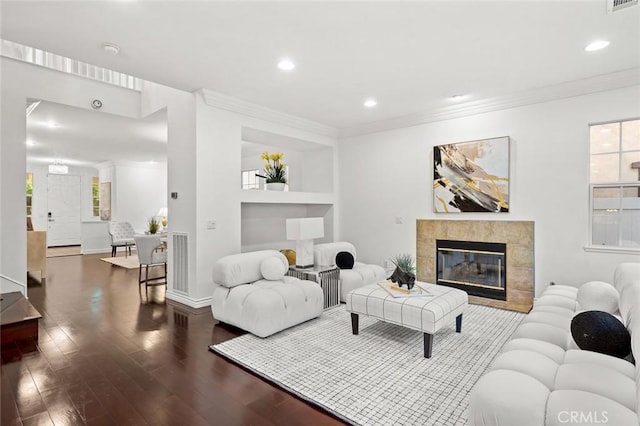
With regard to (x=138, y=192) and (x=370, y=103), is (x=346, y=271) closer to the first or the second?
(x=370, y=103)

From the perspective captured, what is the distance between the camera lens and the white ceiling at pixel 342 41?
246 centimetres

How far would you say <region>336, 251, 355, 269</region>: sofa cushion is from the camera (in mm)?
4547

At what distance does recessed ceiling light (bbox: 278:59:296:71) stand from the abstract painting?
8.52 ft

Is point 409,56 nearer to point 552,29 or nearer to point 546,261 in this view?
point 552,29

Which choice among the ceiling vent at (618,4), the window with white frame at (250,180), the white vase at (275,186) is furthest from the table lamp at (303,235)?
the window with white frame at (250,180)

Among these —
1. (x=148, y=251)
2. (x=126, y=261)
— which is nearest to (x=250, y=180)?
(x=148, y=251)

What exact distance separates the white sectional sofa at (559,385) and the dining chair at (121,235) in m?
9.23

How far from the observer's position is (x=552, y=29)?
2.73 m

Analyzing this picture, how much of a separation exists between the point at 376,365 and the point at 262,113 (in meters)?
3.73

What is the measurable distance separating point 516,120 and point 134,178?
10.4m

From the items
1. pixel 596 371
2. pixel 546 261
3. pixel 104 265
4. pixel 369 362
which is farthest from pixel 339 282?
pixel 104 265

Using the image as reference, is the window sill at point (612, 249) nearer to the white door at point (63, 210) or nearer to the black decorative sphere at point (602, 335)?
the black decorative sphere at point (602, 335)

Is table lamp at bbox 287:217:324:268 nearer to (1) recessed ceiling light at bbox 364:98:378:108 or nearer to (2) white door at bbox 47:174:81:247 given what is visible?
(1) recessed ceiling light at bbox 364:98:378:108

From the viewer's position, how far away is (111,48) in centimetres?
301
